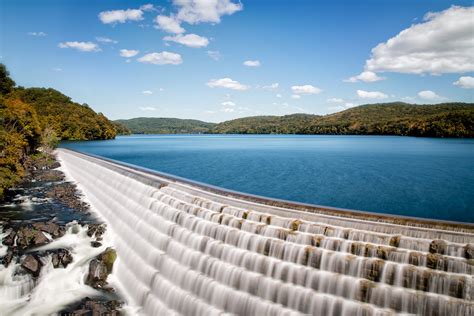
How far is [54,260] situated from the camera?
19.5 metres

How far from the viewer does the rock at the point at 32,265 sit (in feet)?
60.1

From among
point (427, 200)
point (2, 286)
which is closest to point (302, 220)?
point (2, 286)

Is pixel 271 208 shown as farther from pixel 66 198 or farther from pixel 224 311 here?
pixel 66 198

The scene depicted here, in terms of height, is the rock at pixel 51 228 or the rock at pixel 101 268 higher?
the rock at pixel 51 228

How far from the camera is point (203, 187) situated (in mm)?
23312

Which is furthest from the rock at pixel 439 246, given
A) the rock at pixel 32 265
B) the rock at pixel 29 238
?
the rock at pixel 29 238

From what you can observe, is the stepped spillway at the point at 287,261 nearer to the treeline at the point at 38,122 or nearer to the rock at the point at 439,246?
the rock at the point at 439,246

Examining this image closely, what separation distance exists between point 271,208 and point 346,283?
5.50 meters

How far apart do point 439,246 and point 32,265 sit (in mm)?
20237

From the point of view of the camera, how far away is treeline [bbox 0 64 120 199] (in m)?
31.6

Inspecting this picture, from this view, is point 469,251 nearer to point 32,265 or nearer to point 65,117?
point 32,265

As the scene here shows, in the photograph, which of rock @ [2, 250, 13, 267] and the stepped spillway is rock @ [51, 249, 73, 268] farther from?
the stepped spillway

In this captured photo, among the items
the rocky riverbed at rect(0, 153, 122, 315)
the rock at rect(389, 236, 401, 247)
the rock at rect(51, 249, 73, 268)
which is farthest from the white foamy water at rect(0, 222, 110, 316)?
the rock at rect(389, 236, 401, 247)

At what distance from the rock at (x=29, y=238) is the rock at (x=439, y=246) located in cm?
2269
